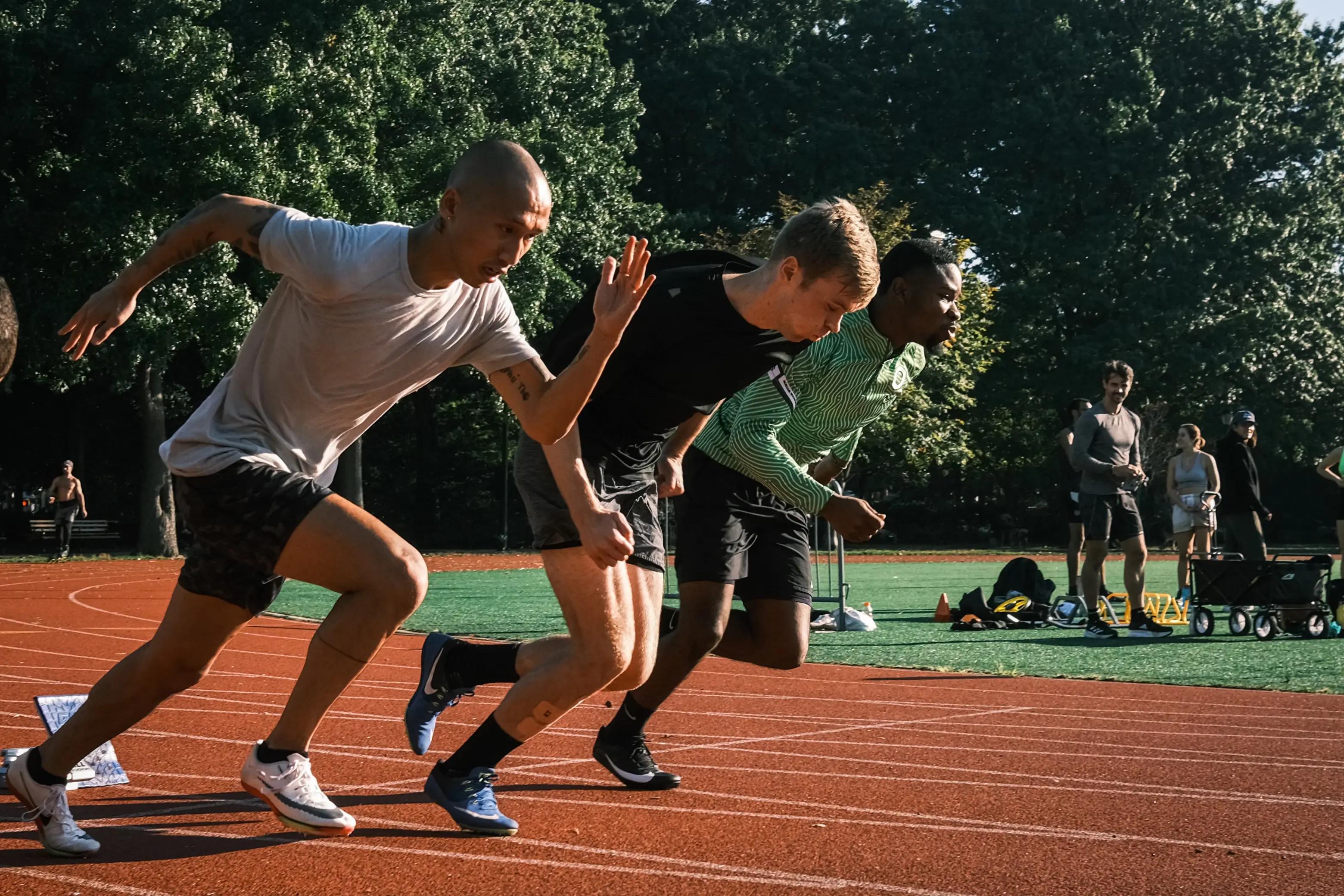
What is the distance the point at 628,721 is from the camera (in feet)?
17.3

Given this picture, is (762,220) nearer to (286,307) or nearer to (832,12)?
(832,12)

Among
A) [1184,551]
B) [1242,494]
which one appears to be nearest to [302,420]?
[1242,494]

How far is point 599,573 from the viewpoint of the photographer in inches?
176

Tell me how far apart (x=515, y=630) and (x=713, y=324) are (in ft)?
27.8

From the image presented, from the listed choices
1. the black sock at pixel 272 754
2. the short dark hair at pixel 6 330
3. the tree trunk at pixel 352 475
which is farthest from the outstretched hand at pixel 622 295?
the tree trunk at pixel 352 475

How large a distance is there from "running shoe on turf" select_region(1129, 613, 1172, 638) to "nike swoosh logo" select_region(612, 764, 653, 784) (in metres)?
7.97

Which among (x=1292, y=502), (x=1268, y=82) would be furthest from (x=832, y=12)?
(x=1292, y=502)

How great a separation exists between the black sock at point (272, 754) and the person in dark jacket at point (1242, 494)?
11.7 m

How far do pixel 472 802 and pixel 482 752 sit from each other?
19cm

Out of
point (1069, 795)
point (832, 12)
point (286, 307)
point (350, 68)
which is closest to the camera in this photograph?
point (286, 307)

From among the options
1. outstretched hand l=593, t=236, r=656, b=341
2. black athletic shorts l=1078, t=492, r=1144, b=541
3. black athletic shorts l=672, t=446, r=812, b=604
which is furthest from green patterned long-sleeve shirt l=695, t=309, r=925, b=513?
black athletic shorts l=1078, t=492, r=1144, b=541

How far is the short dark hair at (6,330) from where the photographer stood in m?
4.11

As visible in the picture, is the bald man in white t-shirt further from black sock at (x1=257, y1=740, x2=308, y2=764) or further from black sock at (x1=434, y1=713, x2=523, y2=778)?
black sock at (x1=434, y1=713, x2=523, y2=778)

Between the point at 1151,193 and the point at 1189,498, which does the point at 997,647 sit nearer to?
the point at 1189,498
